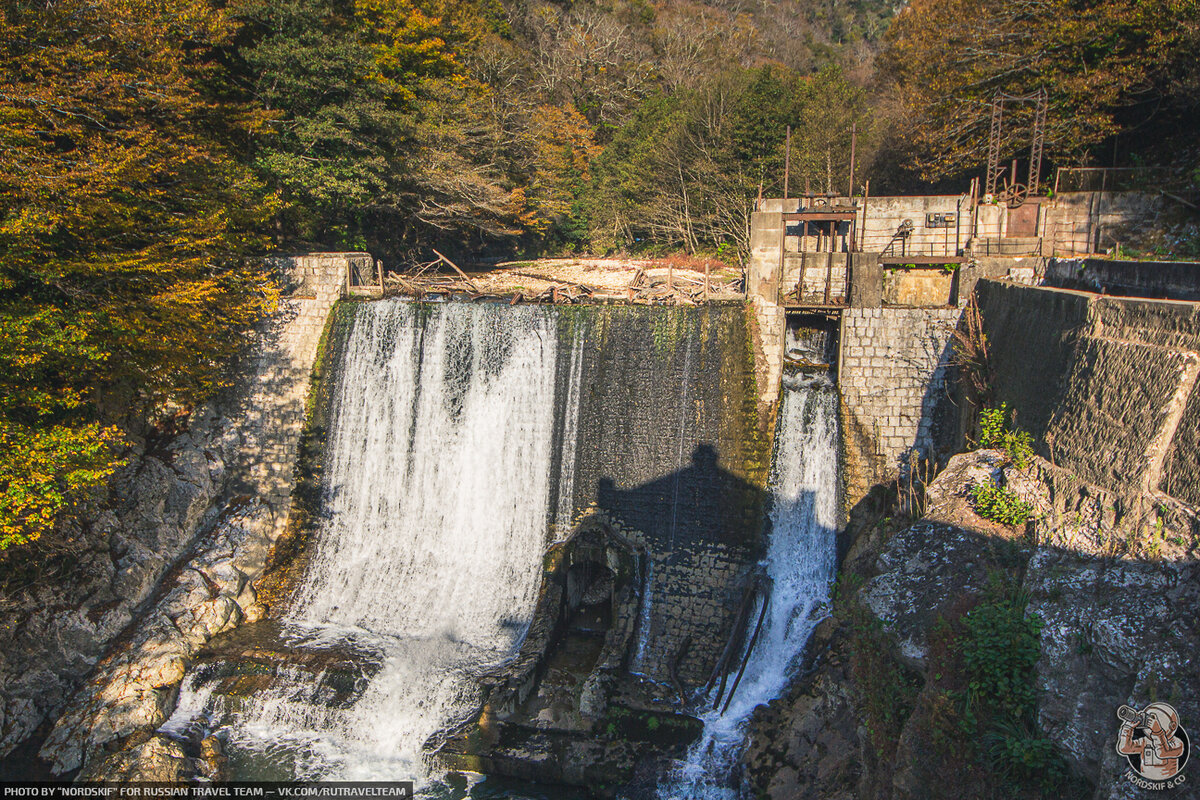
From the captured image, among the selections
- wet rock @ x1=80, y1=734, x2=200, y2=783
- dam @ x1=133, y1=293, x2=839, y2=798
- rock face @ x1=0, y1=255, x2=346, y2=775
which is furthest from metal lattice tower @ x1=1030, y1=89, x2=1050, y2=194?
wet rock @ x1=80, y1=734, x2=200, y2=783

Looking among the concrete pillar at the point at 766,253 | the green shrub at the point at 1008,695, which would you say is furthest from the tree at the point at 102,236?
the green shrub at the point at 1008,695

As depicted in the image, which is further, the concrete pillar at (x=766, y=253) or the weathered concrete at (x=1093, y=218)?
the weathered concrete at (x=1093, y=218)

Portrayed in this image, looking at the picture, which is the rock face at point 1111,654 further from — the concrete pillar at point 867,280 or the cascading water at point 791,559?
the concrete pillar at point 867,280

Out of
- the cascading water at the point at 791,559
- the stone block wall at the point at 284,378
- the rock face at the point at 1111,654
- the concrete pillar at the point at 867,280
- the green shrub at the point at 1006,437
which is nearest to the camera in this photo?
the rock face at the point at 1111,654

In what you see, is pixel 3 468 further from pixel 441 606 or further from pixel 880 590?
pixel 880 590

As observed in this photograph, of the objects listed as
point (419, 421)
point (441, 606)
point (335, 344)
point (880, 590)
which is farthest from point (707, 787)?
point (335, 344)

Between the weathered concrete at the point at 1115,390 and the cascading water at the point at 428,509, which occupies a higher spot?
the weathered concrete at the point at 1115,390

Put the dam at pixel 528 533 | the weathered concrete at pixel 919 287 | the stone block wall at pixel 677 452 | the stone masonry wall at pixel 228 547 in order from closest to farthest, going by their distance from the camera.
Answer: the dam at pixel 528 533 < the stone masonry wall at pixel 228 547 < the stone block wall at pixel 677 452 < the weathered concrete at pixel 919 287

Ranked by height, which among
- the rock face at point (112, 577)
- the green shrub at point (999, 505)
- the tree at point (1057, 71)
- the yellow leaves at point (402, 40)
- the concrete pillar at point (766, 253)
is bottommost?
the rock face at point (112, 577)
